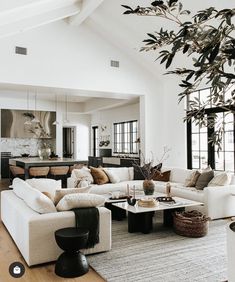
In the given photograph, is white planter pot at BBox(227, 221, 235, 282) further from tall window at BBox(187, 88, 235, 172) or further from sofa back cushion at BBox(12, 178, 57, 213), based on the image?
tall window at BBox(187, 88, 235, 172)

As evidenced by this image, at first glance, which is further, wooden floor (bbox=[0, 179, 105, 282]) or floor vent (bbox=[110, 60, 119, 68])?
floor vent (bbox=[110, 60, 119, 68])

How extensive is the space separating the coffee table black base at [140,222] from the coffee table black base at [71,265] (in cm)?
147

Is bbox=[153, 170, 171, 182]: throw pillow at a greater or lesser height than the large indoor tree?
lesser

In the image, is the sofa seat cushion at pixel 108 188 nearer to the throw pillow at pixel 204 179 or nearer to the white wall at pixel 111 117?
the throw pillow at pixel 204 179

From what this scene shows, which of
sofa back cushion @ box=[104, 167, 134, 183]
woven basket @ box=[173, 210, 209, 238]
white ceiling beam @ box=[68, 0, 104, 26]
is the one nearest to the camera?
woven basket @ box=[173, 210, 209, 238]

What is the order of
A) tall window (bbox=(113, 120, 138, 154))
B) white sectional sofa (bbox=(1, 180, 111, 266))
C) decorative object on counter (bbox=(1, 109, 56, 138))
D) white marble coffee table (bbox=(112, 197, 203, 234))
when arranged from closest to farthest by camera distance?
white sectional sofa (bbox=(1, 180, 111, 266)), white marble coffee table (bbox=(112, 197, 203, 234)), tall window (bbox=(113, 120, 138, 154)), decorative object on counter (bbox=(1, 109, 56, 138))

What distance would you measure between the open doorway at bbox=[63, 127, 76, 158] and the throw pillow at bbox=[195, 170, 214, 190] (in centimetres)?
902

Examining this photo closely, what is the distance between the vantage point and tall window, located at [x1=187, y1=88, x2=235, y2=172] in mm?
6970

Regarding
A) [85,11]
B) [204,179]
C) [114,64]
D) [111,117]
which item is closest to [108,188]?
[204,179]

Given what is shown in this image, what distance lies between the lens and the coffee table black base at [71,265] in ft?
9.77

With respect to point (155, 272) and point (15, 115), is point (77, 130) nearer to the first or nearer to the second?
point (15, 115)

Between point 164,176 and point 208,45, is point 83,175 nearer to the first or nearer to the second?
point 164,176

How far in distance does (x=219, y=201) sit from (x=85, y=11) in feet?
17.0

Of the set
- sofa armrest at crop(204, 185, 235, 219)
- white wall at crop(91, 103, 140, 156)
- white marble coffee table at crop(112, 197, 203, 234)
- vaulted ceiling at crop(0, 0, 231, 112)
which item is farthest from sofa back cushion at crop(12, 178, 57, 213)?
white wall at crop(91, 103, 140, 156)
